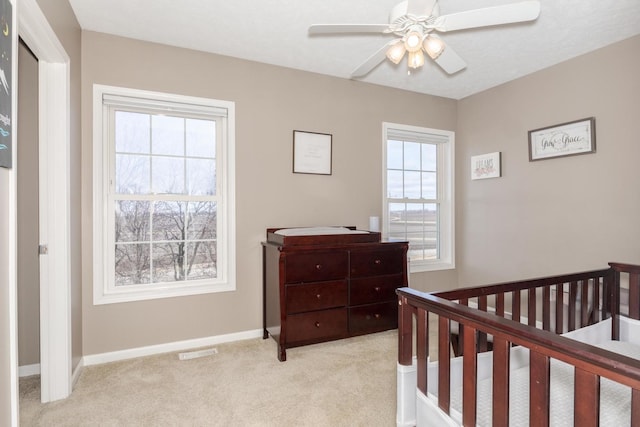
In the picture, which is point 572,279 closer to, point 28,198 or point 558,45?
point 558,45

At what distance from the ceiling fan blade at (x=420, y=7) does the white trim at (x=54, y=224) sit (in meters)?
1.87

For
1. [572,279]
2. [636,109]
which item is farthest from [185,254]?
[636,109]

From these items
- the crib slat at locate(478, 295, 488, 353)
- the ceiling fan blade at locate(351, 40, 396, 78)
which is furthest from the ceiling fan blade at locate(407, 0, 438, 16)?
the crib slat at locate(478, 295, 488, 353)

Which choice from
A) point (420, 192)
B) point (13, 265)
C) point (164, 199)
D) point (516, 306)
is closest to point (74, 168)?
point (164, 199)

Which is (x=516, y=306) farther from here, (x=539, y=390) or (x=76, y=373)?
(x=76, y=373)

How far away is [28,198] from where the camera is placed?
7.41 feet

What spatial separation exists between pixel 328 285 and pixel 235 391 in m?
0.94

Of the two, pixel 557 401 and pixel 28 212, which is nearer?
pixel 557 401

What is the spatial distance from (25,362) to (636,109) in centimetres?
457

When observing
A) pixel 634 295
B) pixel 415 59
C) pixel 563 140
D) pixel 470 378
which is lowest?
pixel 470 378

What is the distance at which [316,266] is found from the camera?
2.57 meters

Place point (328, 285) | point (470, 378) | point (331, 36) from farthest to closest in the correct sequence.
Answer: point (328, 285), point (331, 36), point (470, 378)

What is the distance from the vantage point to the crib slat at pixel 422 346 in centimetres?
144

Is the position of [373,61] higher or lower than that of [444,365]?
higher
